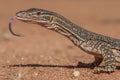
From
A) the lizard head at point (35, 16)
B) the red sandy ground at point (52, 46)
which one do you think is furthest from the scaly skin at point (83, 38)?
the red sandy ground at point (52, 46)

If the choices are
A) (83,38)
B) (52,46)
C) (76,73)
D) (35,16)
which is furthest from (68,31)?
(52,46)

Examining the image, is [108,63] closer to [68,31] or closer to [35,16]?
[68,31]

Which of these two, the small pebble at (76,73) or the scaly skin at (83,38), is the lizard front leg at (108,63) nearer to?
the scaly skin at (83,38)

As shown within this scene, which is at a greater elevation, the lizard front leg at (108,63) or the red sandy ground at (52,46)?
the lizard front leg at (108,63)

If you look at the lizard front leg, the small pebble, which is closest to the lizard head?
the small pebble

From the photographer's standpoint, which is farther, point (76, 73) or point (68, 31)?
point (68, 31)

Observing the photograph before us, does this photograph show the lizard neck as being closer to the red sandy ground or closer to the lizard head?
the lizard head

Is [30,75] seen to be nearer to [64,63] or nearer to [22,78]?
[22,78]
